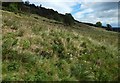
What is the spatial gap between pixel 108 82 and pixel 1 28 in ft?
22.0

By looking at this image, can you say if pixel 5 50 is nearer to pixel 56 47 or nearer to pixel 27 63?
pixel 27 63

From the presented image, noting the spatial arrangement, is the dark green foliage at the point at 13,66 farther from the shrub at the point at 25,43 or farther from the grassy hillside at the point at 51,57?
the shrub at the point at 25,43

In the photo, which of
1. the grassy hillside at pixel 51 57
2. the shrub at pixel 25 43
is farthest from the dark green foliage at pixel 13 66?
the shrub at pixel 25 43

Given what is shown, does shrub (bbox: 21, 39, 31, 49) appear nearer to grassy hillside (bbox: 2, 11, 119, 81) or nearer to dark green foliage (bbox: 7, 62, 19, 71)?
grassy hillside (bbox: 2, 11, 119, 81)

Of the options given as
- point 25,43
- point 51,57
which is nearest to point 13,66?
point 51,57

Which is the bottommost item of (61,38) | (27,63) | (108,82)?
(108,82)

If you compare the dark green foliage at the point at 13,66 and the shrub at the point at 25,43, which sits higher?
the shrub at the point at 25,43

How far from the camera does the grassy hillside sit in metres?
9.75

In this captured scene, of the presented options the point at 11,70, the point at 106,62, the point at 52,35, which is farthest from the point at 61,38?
the point at 11,70

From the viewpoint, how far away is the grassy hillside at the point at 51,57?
32.0 ft

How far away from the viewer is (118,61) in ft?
41.2

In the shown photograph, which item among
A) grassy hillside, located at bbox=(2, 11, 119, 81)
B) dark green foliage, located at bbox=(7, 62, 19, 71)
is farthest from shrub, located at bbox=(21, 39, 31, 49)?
dark green foliage, located at bbox=(7, 62, 19, 71)

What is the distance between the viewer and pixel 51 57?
37.7ft

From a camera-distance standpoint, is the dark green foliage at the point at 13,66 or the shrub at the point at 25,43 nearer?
the dark green foliage at the point at 13,66
